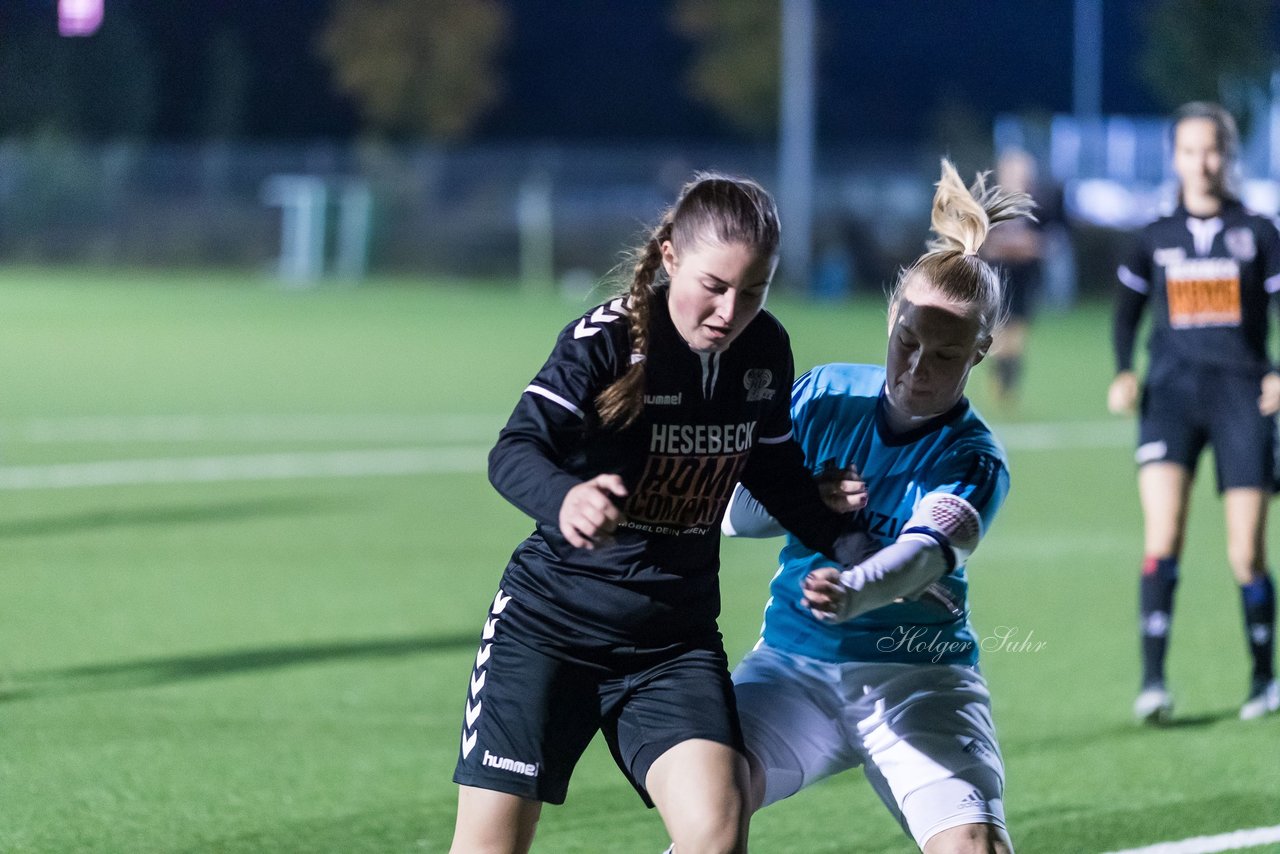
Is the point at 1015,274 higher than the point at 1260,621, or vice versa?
the point at 1015,274

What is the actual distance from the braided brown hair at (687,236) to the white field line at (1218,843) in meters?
2.30

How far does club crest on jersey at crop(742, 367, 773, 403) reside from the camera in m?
3.84

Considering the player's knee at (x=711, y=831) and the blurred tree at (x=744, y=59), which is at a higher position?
the blurred tree at (x=744, y=59)

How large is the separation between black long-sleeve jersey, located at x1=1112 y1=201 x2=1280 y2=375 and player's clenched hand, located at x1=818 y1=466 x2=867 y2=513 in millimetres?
3205

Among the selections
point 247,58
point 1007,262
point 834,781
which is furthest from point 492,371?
point 247,58

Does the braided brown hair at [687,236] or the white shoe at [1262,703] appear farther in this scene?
the white shoe at [1262,703]

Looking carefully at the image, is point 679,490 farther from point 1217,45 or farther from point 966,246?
point 1217,45

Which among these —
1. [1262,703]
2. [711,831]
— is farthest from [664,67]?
[711,831]

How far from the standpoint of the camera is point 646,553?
3791 mm

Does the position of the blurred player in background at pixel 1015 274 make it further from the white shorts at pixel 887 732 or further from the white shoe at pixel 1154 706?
the white shorts at pixel 887 732

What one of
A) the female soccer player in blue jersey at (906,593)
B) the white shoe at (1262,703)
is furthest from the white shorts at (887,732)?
the white shoe at (1262,703)

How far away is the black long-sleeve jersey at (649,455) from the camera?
3672 millimetres

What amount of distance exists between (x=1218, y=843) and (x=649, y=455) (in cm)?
238

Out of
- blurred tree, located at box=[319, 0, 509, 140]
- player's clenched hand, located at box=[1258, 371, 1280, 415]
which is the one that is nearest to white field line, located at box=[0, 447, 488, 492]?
player's clenched hand, located at box=[1258, 371, 1280, 415]
